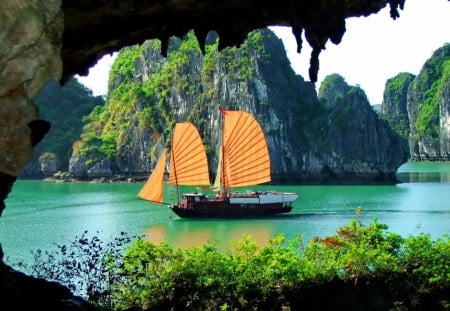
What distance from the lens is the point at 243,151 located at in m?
26.0

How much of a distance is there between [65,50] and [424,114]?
75839 millimetres

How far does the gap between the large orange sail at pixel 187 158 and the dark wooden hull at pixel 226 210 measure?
1952 millimetres

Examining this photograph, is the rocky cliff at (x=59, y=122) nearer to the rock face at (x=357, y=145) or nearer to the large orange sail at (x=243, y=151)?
the rock face at (x=357, y=145)

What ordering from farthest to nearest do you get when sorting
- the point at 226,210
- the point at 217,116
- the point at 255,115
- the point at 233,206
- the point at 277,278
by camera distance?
the point at 217,116 < the point at 255,115 < the point at 233,206 < the point at 226,210 < the point at 277,278

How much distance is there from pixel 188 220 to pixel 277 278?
1846 centimetres

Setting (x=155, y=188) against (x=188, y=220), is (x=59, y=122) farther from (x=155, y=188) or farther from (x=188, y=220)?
(x=188, y=220)

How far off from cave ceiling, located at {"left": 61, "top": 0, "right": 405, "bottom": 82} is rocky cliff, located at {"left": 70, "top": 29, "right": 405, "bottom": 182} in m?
39.4

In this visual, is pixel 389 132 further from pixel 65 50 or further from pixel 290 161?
pixel 65 50

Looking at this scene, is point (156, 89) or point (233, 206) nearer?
point (233, 206)

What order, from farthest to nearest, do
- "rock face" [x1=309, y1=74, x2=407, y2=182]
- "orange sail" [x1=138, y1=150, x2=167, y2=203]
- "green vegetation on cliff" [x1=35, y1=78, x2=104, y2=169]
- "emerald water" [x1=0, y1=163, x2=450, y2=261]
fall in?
"green vegetation on cliff" [x1=35, y1=78, x2=104, y2=169] → "rock face" [x1=309, y1=74, x2=407, y2=182] → "orange sail" [x1=138, y1=150, x2=167, y2=203] → "emerald water" [x1=0, y1=163, x2=450, y2=261]

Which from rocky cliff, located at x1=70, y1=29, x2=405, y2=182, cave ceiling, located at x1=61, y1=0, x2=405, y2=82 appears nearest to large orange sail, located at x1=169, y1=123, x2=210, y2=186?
rocky cliff, located at x1=70, y1=29, x2=405, y2=182

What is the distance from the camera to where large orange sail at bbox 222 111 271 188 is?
2559 centimetres

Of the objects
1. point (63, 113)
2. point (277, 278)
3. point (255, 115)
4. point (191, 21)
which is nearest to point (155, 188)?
point (277, 278)

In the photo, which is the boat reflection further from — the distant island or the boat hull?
the distant island
